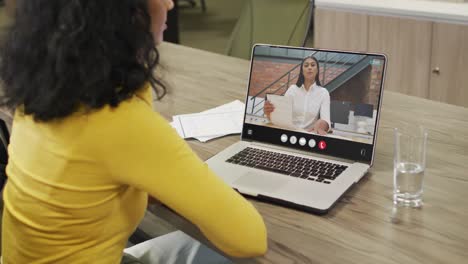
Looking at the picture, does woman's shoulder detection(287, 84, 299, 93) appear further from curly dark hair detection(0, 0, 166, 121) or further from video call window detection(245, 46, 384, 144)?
curly dark hair detection(0, 0, 166, 121)

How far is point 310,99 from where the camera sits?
54.9 inches

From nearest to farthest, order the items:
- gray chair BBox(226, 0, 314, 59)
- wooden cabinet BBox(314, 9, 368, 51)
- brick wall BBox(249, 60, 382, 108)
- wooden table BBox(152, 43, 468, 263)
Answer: wooden table BBox(152, 43, 468, 263), brick wall BBox(249, 60, 382, 108), gray chair BBox(226, 0, 314, 59), wooden cabinet BBox(314, 9, 368, 51)

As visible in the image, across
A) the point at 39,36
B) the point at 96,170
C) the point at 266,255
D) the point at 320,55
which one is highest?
the point at 39,36

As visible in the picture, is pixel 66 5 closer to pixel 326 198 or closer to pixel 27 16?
pixel 27 16

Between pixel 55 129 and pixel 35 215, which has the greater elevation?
pixel 55 129

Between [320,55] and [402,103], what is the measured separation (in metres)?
0.47

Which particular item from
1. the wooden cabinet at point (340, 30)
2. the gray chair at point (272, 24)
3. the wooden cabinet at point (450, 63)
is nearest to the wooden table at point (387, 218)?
the gray chair at point (272, 24)

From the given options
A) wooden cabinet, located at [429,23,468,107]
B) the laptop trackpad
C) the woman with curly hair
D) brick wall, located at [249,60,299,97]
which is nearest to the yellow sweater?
the woman with curly hair

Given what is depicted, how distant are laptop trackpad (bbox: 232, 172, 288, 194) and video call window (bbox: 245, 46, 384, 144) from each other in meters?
0.17

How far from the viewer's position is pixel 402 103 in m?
1.76

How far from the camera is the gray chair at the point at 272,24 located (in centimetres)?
249

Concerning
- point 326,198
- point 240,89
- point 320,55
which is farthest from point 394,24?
point 326,198

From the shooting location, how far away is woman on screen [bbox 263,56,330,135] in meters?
1.38

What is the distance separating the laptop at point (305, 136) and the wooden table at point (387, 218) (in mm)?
50
